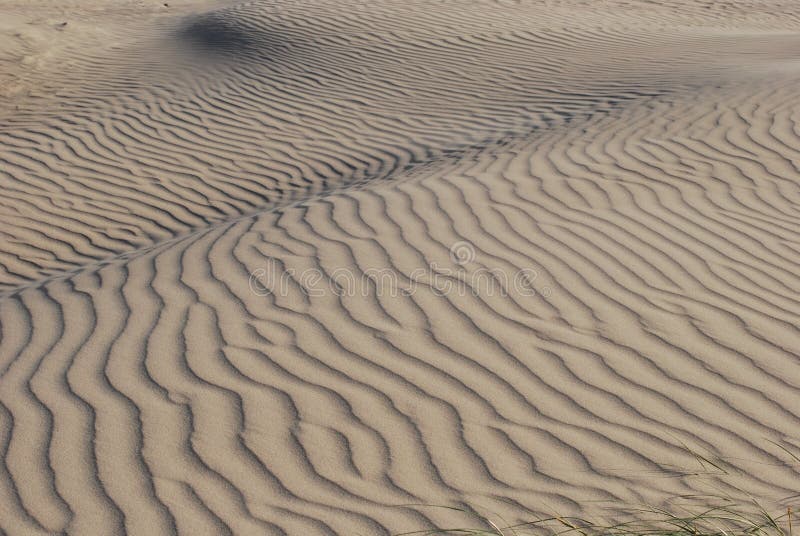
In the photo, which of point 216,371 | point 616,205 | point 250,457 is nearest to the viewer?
point 250,457

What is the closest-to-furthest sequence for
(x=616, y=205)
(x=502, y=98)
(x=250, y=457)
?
(x=250, y=457), (x=616, y=205), (x=502, y=98)

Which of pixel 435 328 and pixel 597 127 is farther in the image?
pixel 597 127

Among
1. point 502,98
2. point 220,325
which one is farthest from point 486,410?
point 502,98

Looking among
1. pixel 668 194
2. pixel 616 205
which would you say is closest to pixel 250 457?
pixel 616 205

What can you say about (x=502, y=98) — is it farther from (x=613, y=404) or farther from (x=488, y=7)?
(x=613, y=404)

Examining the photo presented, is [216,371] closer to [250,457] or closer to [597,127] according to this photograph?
[250,457]

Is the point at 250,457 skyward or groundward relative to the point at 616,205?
groundward

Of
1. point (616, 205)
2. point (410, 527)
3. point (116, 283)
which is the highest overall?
point (616, 205)
